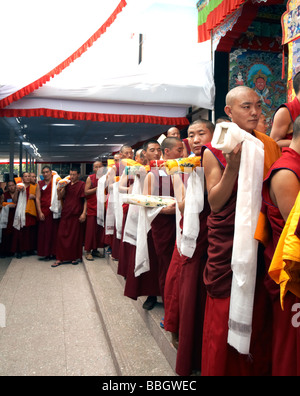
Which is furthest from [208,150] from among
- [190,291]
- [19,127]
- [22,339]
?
[19,127]

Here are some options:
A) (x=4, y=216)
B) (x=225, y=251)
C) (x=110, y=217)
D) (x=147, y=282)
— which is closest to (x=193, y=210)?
(x=225, y=251)

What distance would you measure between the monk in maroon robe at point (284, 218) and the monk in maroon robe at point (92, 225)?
4.37 m

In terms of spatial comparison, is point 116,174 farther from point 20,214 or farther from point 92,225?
point 20,214

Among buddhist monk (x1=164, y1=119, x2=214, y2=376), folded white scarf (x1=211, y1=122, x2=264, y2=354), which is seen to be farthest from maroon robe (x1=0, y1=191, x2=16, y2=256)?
folded white scarf (x1=211, y1=122, x2=264, y2=354)

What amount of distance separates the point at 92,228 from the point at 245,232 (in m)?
4.46

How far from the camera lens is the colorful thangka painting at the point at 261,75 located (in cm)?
488

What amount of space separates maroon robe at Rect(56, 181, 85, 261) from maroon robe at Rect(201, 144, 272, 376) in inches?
171

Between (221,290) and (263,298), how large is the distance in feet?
0.55

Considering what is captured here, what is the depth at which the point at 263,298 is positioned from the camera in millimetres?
1401

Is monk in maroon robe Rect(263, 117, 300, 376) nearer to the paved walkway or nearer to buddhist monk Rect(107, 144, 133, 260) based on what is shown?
the paved walkway

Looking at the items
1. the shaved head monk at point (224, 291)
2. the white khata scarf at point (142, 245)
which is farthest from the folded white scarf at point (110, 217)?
the shaved head monk at point (224, 291)

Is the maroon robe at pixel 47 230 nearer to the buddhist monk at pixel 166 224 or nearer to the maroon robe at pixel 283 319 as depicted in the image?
the buddhist monk at pixel 166 224

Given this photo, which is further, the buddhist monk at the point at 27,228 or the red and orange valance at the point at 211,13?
the buddhist monk at the point at 27,228
